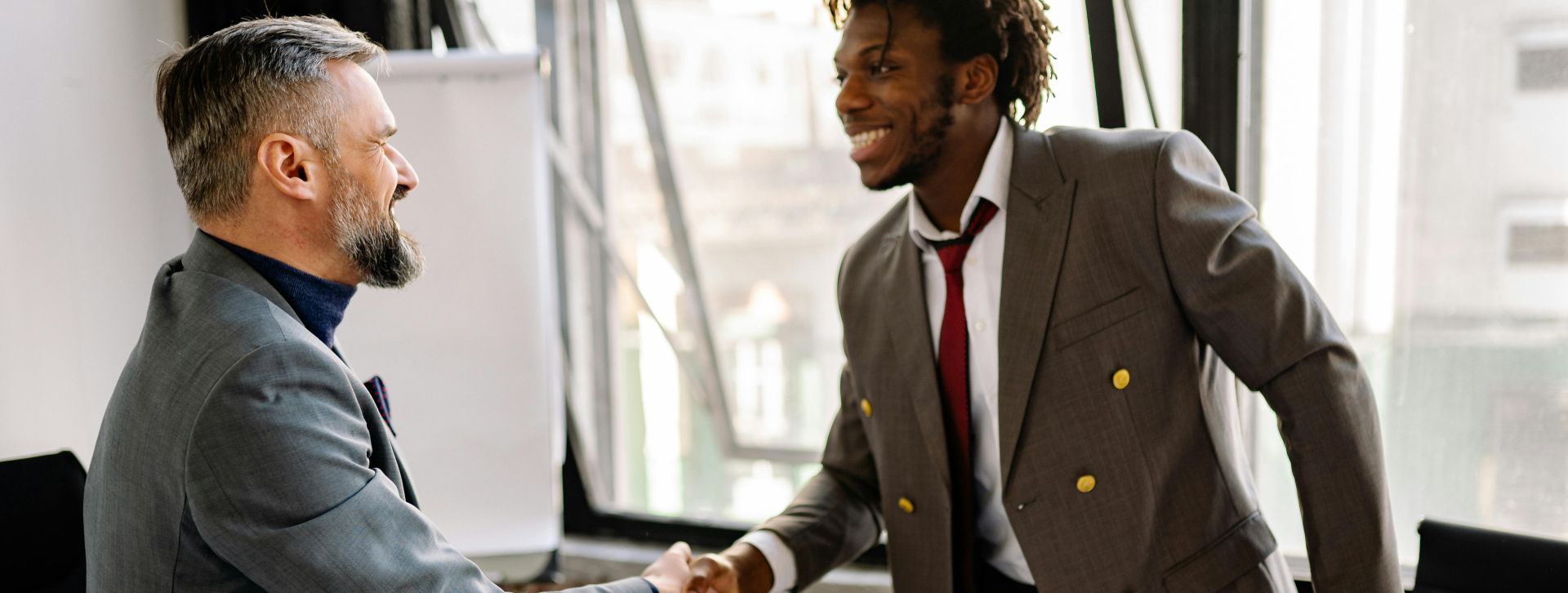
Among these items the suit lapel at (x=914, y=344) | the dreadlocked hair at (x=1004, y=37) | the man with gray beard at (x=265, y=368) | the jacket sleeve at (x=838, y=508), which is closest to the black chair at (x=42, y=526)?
the man with gray beard at (x=265, y=368)

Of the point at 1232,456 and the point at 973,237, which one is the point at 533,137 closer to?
the point at 973,237

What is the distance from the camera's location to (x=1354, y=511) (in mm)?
1515

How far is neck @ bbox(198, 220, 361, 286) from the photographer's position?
1354 mm

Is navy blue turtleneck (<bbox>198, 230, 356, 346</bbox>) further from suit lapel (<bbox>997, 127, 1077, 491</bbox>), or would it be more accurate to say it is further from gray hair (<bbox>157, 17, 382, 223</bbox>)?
suit lapel (<bbox>997, 127, 1077, 491</bbox>)

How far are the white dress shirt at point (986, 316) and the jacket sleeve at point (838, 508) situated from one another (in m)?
0.29

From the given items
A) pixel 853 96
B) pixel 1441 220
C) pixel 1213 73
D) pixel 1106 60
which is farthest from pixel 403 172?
pixel 1441 220

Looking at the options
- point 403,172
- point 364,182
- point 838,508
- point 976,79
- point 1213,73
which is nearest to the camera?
point 364,182

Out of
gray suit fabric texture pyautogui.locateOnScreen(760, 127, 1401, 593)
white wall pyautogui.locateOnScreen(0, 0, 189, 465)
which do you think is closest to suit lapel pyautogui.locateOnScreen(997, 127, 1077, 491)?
gray suit fabric texture pyautogui.locateOnScreen(760, 127, 1401, 593)

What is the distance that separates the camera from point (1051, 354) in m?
1.65

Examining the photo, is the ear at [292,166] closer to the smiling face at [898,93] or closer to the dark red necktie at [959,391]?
the smiling face at [898,93]

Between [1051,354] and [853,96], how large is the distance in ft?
1.81

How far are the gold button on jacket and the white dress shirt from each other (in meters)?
0.15

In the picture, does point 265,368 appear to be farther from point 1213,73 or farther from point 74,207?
point 1213,73

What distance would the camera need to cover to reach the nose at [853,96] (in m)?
1.83
